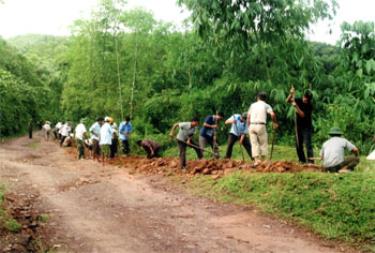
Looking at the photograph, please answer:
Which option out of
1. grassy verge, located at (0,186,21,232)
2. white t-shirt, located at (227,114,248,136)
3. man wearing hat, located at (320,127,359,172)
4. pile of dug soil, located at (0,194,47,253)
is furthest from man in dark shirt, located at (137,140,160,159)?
grassy verge, located at (0,186,21,232)

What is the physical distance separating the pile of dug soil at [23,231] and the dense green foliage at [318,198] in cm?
365

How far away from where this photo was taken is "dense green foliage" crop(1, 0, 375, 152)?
447 inches

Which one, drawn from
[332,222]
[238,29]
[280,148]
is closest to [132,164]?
[280,148]

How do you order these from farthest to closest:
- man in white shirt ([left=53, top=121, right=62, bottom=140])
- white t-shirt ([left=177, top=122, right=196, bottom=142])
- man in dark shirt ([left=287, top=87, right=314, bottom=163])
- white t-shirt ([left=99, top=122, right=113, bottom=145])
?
man in white shirt ([left=53, top=121, right=62, bottom=140])
white t-shirt ([left=99, top=122, right=113, bottom=145])
white t-shirt ([left=177, top=122, right=196, bottom=142])
man in dark shirt ([left=287, top=87, right=314, bottom=163])

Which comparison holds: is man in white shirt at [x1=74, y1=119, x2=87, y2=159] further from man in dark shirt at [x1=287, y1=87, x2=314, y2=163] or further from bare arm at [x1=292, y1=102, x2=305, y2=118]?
bare arm at [x1=292, y1=102, x2=305, y2=118]

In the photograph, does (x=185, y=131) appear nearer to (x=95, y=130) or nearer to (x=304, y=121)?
(x=304, y=121)

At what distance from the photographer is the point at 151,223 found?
834 cm

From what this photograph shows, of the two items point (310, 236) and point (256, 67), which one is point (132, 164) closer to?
point (256, 67)

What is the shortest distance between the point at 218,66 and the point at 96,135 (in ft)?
17.8

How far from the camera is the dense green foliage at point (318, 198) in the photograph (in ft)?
25.8

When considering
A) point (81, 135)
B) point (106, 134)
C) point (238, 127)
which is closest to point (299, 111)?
point (238, 127)

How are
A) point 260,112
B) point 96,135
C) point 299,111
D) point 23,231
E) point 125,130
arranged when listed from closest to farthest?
point 23,231
point 260,112
point 299,111
point 96,135
point 125,130

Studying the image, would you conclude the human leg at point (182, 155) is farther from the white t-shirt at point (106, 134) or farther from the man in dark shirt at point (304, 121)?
Answer: the white t-shirt at point (106, 134)

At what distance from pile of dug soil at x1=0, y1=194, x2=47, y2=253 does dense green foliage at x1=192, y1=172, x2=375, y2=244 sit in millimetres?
3649
